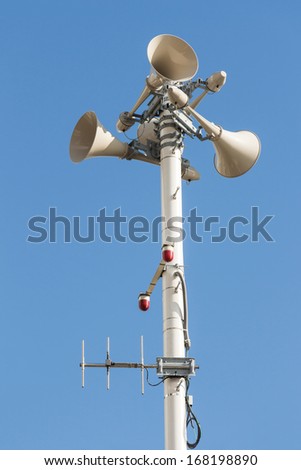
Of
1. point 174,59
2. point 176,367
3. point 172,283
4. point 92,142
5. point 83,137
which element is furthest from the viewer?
point 83,137

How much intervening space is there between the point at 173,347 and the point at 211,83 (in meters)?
5.09

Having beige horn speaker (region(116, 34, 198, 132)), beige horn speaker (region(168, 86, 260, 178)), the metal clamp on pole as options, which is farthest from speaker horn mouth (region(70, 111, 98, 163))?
the metal clamp on pole

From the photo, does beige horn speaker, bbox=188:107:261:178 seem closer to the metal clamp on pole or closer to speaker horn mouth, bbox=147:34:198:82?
speaker horn mouth, bbox=147:34:198:82

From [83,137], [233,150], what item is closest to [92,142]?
[83,137]

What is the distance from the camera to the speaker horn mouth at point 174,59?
19.6 meters

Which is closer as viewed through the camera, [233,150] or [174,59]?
[174,59]

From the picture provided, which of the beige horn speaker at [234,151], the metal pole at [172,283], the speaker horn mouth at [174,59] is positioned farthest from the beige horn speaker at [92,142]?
the beige horn speaker at [234,151]

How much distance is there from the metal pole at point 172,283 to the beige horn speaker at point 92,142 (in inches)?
39.2

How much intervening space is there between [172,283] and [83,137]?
3.77m

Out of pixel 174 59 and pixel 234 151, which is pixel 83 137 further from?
pixel 234 151

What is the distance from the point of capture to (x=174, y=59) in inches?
776

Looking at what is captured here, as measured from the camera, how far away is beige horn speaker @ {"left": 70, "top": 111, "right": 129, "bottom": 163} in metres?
20.0

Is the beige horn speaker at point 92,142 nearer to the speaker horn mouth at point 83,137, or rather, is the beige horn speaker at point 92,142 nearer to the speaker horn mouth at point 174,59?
the speaker horn mouth at point 83,137
